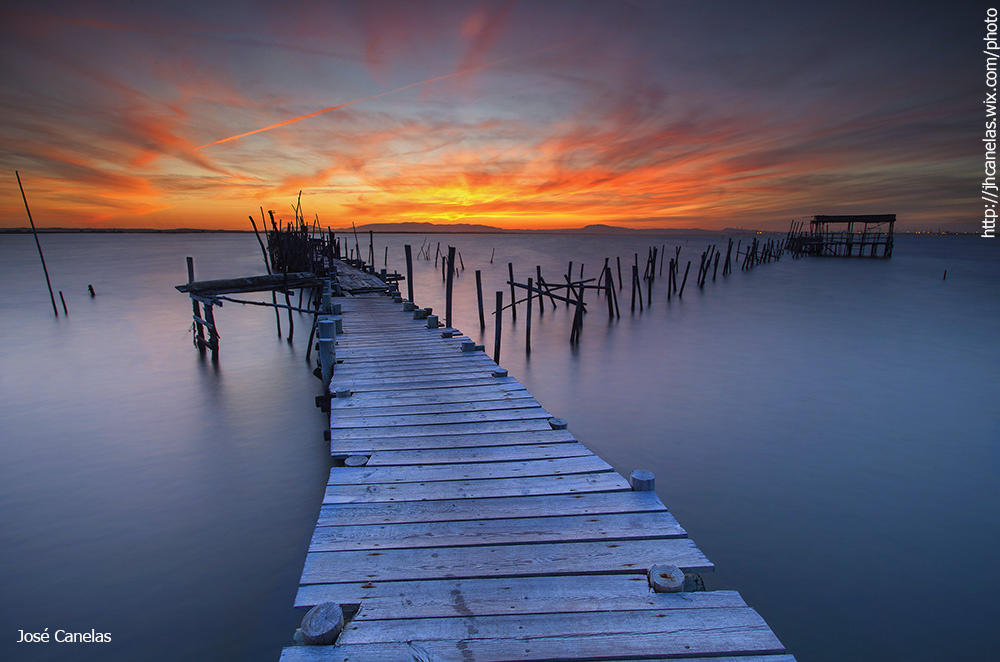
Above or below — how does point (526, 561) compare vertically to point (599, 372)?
above

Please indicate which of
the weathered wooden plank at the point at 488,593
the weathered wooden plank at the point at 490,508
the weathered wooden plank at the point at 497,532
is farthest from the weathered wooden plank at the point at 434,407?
the weathered wooden plank at the point at 488,593

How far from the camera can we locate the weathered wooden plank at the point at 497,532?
306 cm

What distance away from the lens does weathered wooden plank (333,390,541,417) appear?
5422mm

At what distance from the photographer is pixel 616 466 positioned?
24.3ft

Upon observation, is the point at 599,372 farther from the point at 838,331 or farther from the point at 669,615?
the point at 838,331

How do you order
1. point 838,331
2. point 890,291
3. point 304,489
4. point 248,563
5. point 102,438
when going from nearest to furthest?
point 248,563 → point 304,489 → point 102,438 → point 838,331 → point 890,291

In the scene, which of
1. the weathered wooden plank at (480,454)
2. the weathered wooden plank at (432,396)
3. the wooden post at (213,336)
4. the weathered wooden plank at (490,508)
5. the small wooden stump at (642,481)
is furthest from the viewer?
the wooden post at (213,336)

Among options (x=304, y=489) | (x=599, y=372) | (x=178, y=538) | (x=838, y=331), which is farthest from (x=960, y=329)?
(x=178, y=538)

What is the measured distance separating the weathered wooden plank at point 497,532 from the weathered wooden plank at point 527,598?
36cm

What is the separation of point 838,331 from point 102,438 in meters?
22.3

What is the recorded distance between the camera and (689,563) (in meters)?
2.87

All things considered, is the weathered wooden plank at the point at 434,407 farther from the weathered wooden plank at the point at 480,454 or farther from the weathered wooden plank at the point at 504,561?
the weathered wooden plank at the point at 504,561

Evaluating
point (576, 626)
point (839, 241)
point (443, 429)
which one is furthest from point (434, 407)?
point (839, 241)

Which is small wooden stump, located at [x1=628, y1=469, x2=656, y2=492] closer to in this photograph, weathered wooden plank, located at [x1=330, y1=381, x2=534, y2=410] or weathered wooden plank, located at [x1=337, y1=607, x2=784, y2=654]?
weathered wooden plank, located at [x1=337, y1=607, x2=784, y2=654]
